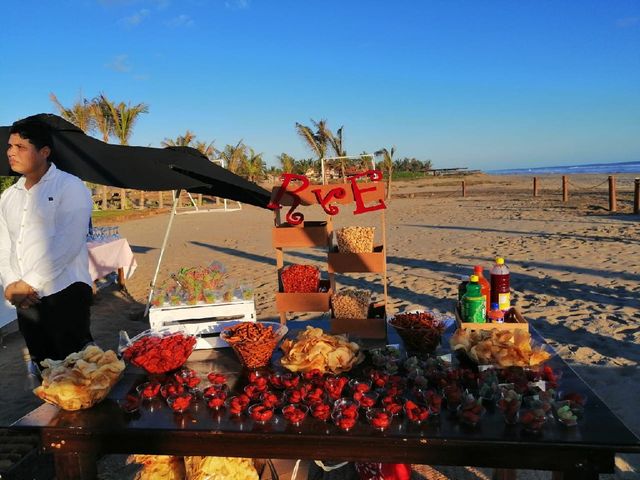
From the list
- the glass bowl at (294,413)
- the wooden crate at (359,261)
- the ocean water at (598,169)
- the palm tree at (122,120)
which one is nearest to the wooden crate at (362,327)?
the wooden crate at (359,261)

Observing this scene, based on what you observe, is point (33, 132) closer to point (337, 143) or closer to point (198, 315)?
point (198, 315)

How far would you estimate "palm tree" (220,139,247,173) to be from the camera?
38.0 meters

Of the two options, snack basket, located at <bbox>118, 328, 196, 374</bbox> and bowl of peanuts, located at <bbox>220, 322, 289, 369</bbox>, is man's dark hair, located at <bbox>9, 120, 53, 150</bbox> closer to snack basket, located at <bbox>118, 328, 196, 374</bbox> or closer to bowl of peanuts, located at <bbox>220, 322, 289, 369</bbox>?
snack basket, located at <bbox>118, 328, 196, 374</bbox>

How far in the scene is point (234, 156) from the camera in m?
38.0

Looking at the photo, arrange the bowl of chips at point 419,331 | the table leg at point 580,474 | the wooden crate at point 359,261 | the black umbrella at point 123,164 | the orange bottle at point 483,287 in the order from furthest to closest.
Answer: the black umbrella at point 123,164
the wooden crate at point 359,261
the orange bottle at point 483,287
the bowl of chips at point 419,331
the table leg at point 580,474

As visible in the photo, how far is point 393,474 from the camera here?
2.43 m

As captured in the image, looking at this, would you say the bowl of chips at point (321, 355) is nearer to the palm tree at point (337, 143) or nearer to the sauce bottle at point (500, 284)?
the sauce bottle at point (500, 284)

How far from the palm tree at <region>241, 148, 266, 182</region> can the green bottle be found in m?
36.4

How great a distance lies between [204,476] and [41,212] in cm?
176

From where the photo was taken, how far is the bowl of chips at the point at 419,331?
96.0 inches

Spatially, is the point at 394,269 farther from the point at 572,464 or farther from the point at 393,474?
the point at 572,464

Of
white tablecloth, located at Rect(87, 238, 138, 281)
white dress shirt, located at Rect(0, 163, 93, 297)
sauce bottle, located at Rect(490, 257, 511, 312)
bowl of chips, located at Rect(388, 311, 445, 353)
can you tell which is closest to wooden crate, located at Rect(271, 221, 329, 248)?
bowl of chips, located at Rect(388, 311, 445, 353)

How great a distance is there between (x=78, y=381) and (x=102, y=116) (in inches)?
1082

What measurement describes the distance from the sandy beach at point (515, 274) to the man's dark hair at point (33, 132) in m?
2.39
